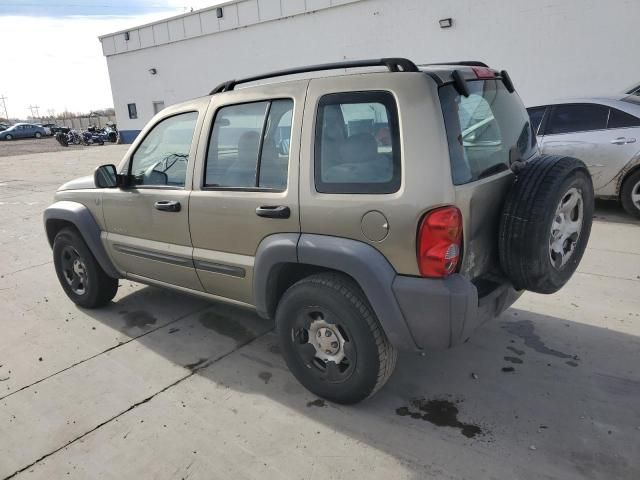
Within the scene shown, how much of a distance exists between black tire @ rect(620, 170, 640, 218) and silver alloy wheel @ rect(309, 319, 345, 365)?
17.7ft

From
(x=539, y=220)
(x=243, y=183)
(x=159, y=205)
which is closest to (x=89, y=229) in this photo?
(x=159, y=205)

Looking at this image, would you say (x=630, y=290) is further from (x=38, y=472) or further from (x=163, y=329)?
(x=38, y=472)

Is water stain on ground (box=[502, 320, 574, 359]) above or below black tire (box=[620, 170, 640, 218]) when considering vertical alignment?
below

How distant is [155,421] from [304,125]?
189 cm

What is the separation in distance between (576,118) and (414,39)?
30.9 feet

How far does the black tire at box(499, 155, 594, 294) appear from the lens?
2.41 m

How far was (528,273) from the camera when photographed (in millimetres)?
2488

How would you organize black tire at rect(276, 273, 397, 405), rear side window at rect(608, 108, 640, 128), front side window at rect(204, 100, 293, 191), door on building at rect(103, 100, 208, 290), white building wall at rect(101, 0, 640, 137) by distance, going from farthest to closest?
white building wall at rect(101, 0, 640, 137) < rear side window at rect(608, 108, 640, 128) < door on building at rect(103, 100, 208, 290) < front side window at rect(204, 100, 293, 191) < black tire at rect(276, 273, 397, 405)

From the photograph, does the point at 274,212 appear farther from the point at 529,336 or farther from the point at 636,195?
the point at 636,195

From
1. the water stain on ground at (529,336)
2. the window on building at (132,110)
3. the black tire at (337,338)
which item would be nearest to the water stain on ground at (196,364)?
the black tire at (337,338)

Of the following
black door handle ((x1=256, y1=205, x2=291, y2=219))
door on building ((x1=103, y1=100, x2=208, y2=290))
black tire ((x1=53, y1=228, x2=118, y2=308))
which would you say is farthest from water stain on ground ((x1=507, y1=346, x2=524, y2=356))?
black tire ((x1=53, y1=228, x2=118, y2=308))

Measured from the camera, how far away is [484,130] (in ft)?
8.66

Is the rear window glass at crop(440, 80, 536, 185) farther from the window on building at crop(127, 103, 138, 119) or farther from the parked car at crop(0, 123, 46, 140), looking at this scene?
the parked car at crop(0, 123, 46, 140)

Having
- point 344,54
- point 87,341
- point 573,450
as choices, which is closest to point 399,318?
point 573,450
